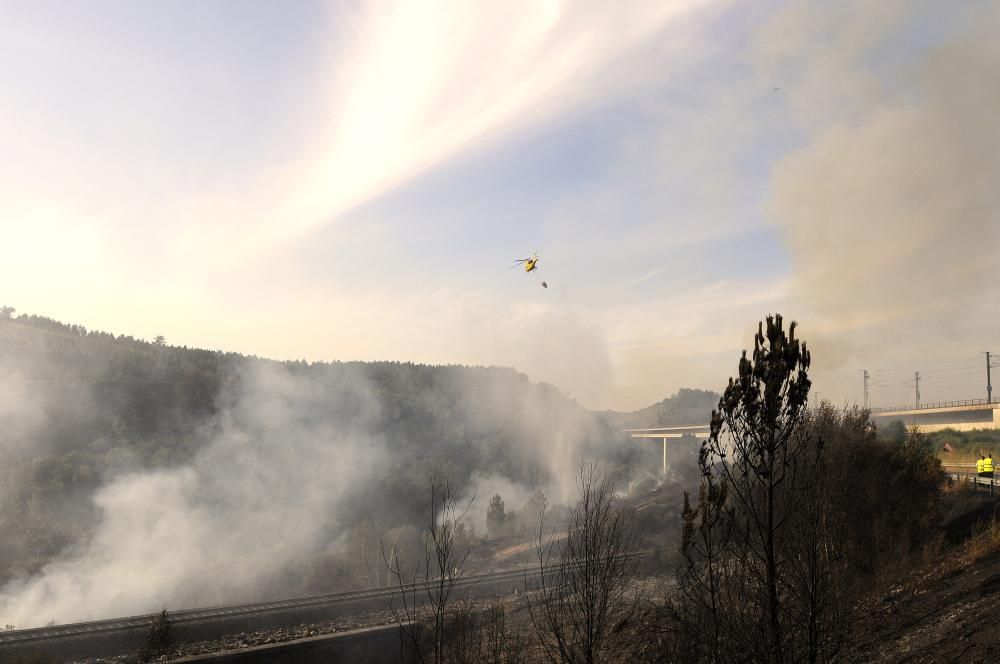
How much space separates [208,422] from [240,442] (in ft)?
15.7

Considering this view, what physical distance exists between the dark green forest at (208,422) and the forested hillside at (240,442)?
0.57ft

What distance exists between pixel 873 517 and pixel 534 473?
57.7m

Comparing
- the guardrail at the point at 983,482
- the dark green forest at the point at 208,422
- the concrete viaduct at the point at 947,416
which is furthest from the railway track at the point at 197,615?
the concrete viaduct at the point at 947,416

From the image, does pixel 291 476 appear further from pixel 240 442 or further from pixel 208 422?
pixel 208 422

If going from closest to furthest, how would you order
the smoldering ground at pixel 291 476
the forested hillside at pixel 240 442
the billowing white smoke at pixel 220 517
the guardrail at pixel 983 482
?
the guardrail at pixel 983 482 < the billowing white smoke at pixel 220 517 < the smoldering ground at pixel 291 476 < the forested hillside at pixel 240 442

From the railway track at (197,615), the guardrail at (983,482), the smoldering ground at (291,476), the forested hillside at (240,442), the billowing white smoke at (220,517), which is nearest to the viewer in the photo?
the railway track at (197,615)

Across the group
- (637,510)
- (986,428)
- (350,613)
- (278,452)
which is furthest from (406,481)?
(986,428)

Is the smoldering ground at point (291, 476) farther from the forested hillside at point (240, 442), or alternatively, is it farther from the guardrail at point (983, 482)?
the guardrail at point (983, 482)

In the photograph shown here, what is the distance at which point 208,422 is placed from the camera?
6050 centimetres

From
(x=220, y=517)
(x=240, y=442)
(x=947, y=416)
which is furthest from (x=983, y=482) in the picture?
(x=240, y=442)

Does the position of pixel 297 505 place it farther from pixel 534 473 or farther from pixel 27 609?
pixel 534 473

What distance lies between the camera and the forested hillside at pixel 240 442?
45.6 meters

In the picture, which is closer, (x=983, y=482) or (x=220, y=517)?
(x=983, y=482)

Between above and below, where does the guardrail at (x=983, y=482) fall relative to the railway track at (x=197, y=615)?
above
